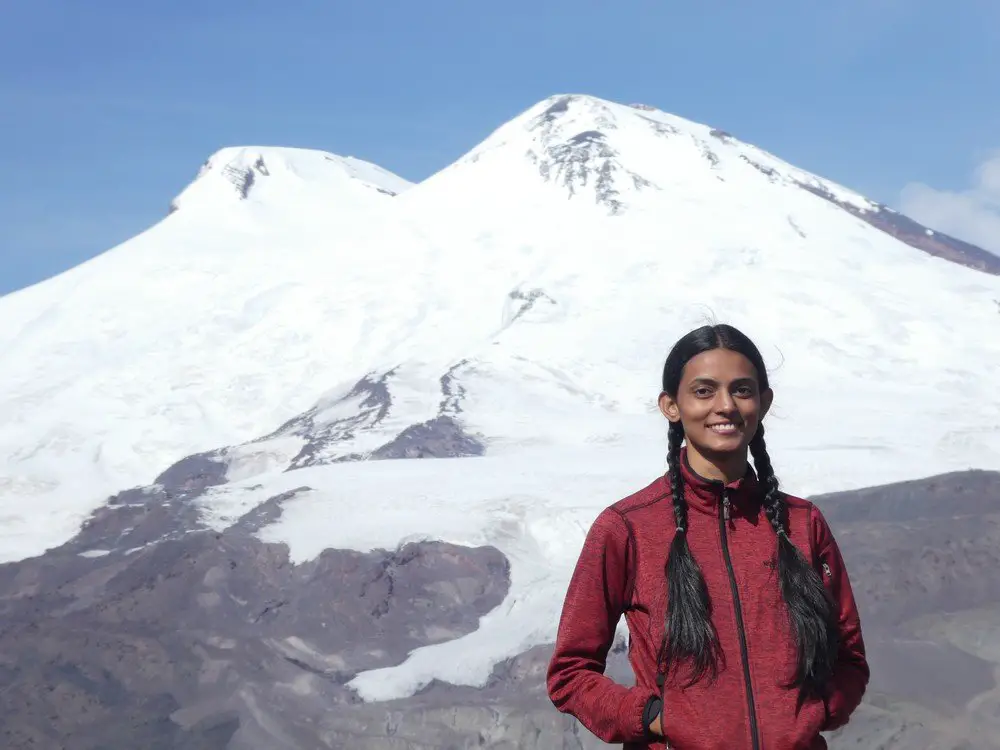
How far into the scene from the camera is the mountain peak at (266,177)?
143ft

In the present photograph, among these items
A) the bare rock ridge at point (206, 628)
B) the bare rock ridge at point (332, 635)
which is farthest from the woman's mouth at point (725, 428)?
the bare rock ridge at point (206, 628)

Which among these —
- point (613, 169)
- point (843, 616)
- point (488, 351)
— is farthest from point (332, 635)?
point (613, 169)

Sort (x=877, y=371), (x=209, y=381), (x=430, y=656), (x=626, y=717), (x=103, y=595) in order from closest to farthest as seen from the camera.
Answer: (x=626, y=717) < (x=430, y=656) < (x=103, y=595) < (x=877, y=371) < (x=209, y=381)

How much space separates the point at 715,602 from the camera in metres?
2.29

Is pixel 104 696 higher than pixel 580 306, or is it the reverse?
pixel 580 306

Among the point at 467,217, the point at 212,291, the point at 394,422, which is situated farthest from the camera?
the point at 467,217

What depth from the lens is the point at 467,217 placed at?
37.0 meters

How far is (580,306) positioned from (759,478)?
1056 inches

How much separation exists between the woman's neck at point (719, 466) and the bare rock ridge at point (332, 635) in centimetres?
1096

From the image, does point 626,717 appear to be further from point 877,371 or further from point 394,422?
point 877,371

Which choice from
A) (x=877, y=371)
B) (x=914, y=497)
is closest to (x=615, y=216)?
(x=877, y=371)

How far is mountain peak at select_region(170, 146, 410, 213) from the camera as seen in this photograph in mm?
43594

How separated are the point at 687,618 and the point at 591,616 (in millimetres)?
204

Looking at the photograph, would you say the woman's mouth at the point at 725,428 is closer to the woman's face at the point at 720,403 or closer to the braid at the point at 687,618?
the woman's face at the point at 720,403
